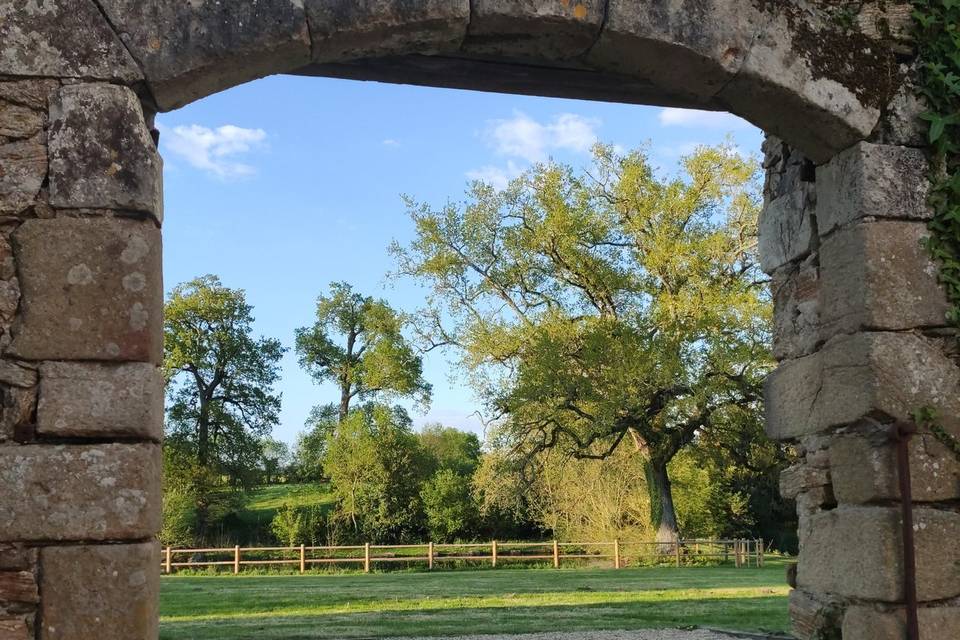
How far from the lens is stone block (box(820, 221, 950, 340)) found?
3.72 metres

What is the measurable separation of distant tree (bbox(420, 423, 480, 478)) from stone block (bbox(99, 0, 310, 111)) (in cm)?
2753

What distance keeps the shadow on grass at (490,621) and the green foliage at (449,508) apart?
618 inches

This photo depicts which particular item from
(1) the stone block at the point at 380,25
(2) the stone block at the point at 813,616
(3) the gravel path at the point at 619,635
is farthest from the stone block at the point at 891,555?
(3) the gravel path at the point at 619,635

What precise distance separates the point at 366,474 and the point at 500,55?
24379 millimetres

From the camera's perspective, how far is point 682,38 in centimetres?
363

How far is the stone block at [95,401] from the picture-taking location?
9.84ft

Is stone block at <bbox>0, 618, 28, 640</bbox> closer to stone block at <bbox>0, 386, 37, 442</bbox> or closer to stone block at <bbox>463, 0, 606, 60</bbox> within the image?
stone block at <bbox>0, 386, 37, 442</bbox>

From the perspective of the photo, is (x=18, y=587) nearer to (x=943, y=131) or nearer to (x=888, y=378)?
(x=888, y=378)

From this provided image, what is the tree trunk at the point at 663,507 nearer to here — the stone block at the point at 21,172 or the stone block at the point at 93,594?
the stone block at the point at 93,594

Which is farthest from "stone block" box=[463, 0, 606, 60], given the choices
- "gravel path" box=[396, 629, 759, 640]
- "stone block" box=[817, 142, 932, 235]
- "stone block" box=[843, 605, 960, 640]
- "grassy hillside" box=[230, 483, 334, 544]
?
"grassy hillside" box=[230, 483, 334, 544]

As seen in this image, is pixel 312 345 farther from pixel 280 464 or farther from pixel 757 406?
pixel 757 406

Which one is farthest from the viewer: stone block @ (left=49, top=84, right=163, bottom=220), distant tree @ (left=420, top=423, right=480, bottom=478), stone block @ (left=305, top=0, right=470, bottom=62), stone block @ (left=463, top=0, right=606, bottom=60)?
distant tree @ (left=420, top=423, right=480, bottom=478)

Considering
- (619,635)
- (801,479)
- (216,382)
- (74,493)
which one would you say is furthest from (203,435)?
(74,493)

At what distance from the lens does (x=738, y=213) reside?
70.3 ft
